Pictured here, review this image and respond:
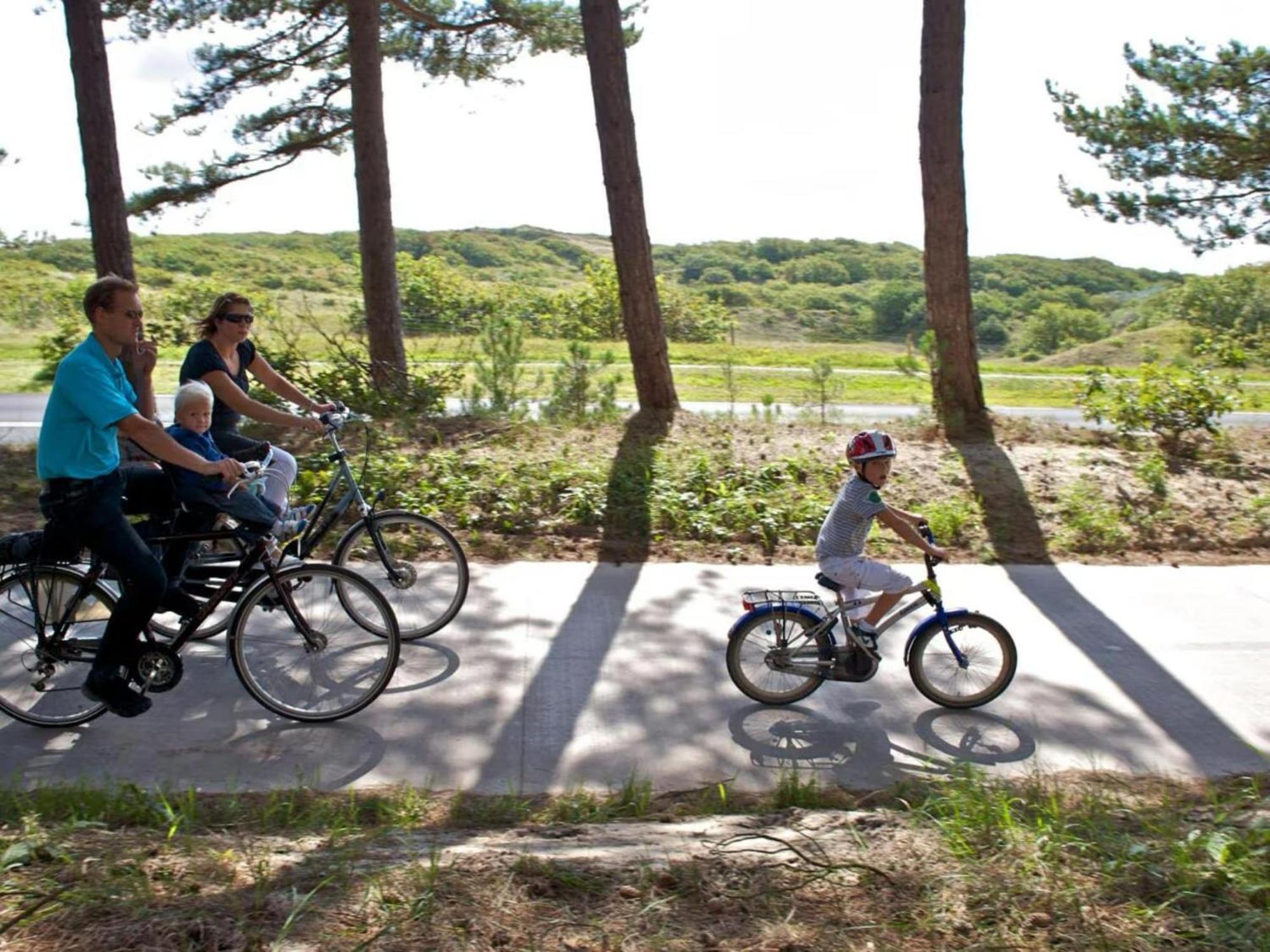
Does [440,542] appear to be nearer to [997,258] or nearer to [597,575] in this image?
[597,575]

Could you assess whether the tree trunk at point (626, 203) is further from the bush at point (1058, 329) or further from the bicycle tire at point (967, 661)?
the bush at point (1058, 329)

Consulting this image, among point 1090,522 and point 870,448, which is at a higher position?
point 870,448

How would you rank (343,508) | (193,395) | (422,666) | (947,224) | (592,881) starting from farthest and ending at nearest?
1. (947,224)
2. (343,508)
3. (422,666)
4. (193,395)
5. (592,881)

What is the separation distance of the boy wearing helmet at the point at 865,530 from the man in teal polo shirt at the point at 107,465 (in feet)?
9.63

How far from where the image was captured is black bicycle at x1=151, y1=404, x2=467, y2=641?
6328 mm

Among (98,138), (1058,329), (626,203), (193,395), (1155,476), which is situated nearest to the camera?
(193,395)

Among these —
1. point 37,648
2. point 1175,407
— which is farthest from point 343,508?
point 1175,407

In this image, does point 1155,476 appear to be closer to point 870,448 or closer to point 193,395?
point 870,448

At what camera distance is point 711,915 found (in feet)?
11.9

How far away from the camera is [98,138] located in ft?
35.7

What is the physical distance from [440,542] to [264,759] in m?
1.91

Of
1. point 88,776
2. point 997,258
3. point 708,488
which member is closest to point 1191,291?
point 997,258

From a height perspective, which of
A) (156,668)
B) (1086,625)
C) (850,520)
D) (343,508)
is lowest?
(1086,625)

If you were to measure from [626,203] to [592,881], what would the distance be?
977 centimetres
